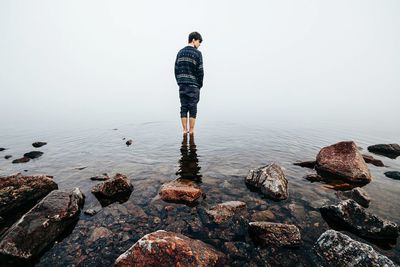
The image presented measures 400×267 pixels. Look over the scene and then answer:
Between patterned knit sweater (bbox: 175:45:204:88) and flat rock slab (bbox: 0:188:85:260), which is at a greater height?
patterned knit sweater (bbox: 175:45:204:88)

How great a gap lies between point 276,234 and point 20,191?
4.13 metres

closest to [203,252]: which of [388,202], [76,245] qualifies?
[76,245]

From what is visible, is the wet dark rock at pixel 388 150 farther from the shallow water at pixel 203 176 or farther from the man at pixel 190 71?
the man at pixel 190 71

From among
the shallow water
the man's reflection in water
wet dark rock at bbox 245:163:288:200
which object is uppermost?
wet dark rock at bbox 245:163:288:200

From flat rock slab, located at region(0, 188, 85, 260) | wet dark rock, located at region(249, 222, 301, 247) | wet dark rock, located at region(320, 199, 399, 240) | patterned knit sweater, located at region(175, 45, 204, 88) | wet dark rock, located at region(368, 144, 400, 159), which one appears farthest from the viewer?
wet dark rock, located at region(368, 144, 400, 159)

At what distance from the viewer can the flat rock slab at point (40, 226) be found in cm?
260

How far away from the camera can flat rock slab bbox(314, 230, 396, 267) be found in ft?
7.93

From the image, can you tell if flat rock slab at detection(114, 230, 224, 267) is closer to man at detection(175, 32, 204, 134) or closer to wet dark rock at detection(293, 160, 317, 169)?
wet dark rock at detection(293, 160, 317, 169)

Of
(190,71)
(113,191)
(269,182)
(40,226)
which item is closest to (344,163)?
(269,182)

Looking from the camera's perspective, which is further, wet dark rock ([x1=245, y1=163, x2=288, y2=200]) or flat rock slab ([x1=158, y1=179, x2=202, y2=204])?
wet dark rock ([x1=245, y1=163, x2=288, y2=200])

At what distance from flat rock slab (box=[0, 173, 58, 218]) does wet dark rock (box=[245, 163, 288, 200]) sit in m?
3.98

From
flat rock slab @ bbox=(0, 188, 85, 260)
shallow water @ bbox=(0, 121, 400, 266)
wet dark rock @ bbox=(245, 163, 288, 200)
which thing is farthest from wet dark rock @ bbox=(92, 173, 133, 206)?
wet dark rock @ bbox=(245, 163, 288, 200)

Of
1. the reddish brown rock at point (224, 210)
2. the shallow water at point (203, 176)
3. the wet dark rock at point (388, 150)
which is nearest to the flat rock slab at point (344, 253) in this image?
the shallow water at point (203, 176)

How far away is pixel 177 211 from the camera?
3.64 m
